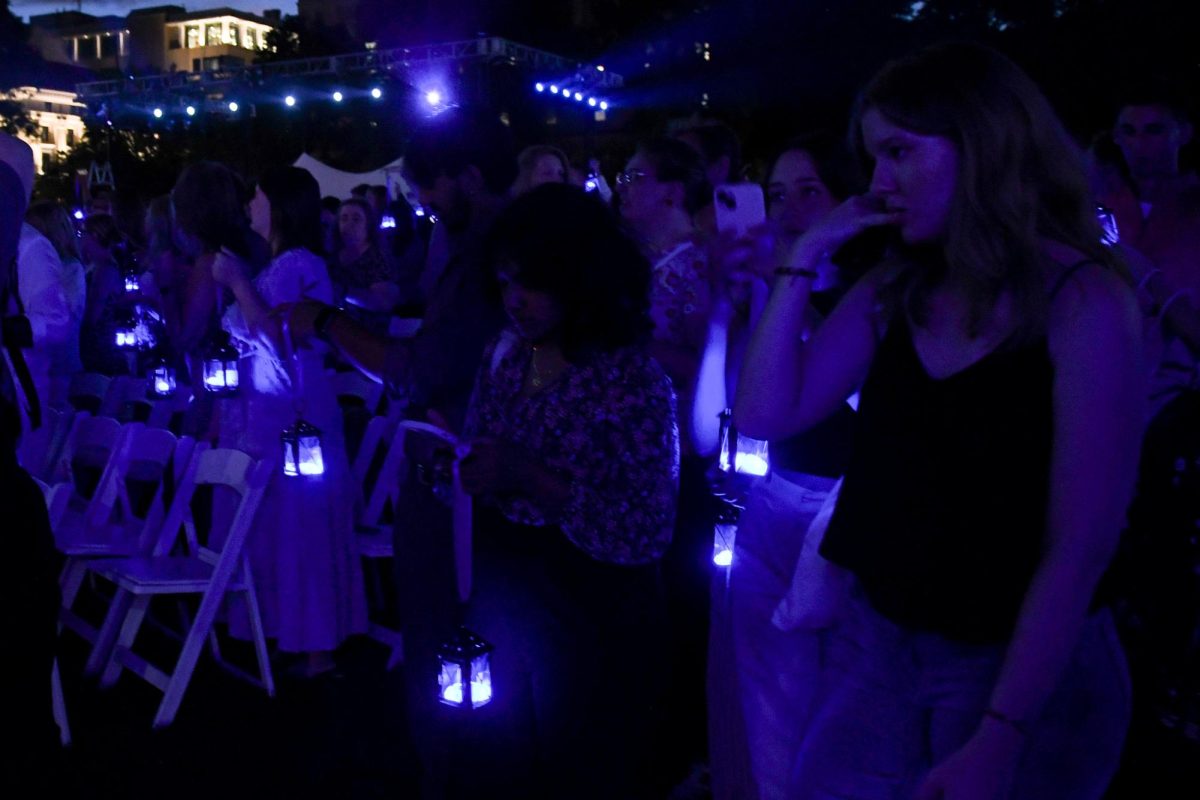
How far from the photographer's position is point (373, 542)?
527 centimetres

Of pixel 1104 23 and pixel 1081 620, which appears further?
pixel 1104 23

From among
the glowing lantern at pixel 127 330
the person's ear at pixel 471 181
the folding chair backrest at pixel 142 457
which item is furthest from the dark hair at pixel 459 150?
the glowing lantern at pixel 127 330

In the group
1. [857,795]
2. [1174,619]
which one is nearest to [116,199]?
[1174,619]

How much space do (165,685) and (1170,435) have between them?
12.3 ft

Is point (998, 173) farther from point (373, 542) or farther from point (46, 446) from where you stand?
point (46, 446)

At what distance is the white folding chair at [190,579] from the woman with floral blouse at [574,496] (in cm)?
182

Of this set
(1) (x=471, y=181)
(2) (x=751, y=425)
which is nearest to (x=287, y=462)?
(1) (x=471, y=181)

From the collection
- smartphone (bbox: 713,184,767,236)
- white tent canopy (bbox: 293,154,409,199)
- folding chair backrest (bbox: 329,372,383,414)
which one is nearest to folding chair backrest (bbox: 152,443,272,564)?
folding chair backrest (bbox: 329,372,383,414)

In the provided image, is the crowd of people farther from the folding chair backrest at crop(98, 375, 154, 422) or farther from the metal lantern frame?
the folding chair backrest at crop(98, 375, 154, 422)

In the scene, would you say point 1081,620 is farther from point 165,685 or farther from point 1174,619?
point 165,685

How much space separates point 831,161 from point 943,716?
1940 mm

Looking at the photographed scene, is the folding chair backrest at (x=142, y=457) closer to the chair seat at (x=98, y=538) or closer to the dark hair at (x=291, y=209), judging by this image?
the chair seat at (x=98, y=538)

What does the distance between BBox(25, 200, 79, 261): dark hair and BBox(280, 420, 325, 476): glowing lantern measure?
11.4 ft

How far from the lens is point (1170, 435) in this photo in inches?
152
